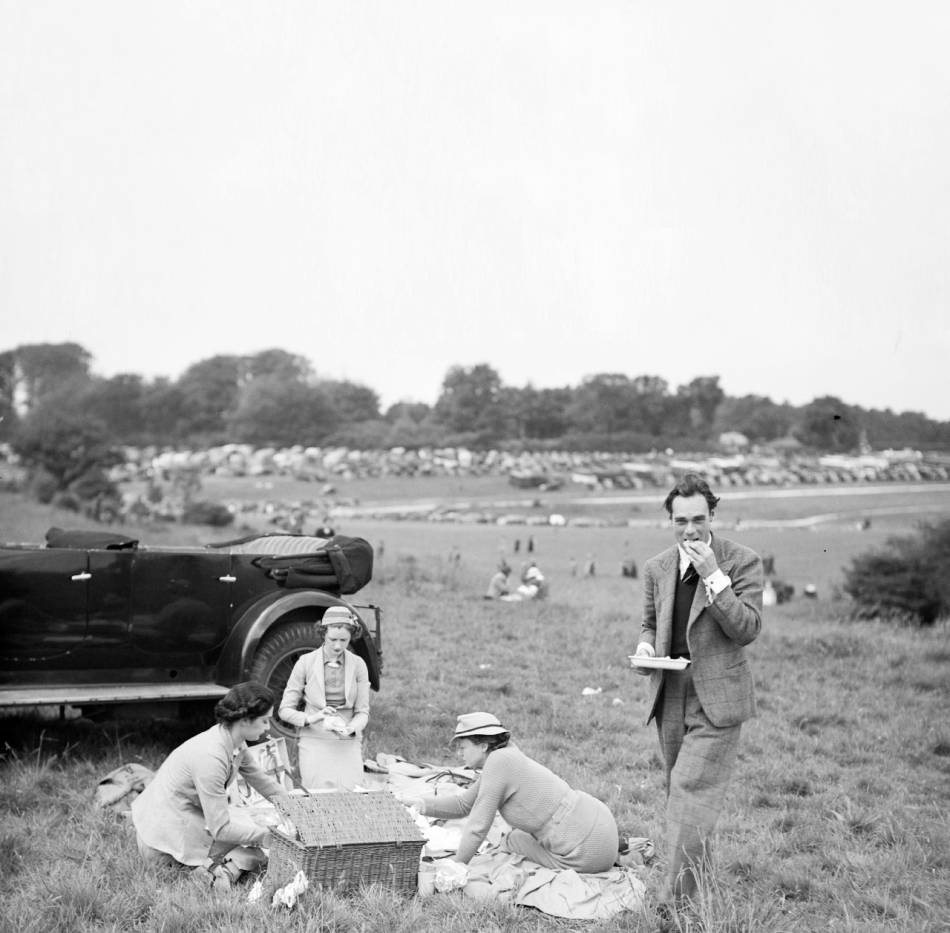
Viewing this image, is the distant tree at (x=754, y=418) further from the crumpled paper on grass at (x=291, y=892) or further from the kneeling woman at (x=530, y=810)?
Answer: the crumpled paper on grass at (x=291, y=892)

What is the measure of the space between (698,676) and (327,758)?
335cm

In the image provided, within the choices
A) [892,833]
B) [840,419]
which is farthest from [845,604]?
[892,833]

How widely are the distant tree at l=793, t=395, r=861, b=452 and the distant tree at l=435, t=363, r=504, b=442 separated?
487 inches

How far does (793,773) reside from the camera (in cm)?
766

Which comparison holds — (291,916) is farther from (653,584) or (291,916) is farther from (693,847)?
(653,584)

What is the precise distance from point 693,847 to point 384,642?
28.6 feet

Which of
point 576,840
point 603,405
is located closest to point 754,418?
point 603,405

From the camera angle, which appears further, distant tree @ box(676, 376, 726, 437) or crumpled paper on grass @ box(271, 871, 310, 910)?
distant tree @ box(676, 376, 726, 437)

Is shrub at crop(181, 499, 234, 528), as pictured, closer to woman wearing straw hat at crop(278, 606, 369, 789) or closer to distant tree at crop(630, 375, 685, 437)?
distant tree at crop(630, 375, 685, 437)

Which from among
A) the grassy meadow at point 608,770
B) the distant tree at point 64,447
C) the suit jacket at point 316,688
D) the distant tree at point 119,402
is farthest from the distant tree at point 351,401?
the suit jacket at point 316,688

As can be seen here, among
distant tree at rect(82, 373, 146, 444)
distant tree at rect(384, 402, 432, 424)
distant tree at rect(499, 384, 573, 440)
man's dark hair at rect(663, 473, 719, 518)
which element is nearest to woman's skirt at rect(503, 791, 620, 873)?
man's dark hair at rect(663, 473, 719, 518)

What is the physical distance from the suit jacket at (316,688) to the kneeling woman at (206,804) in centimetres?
173

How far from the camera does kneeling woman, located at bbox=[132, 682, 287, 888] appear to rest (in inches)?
202

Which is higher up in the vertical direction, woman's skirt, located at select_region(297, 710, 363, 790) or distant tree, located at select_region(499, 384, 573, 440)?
distant tree, located at select_region(499, 384, 573, 440)
